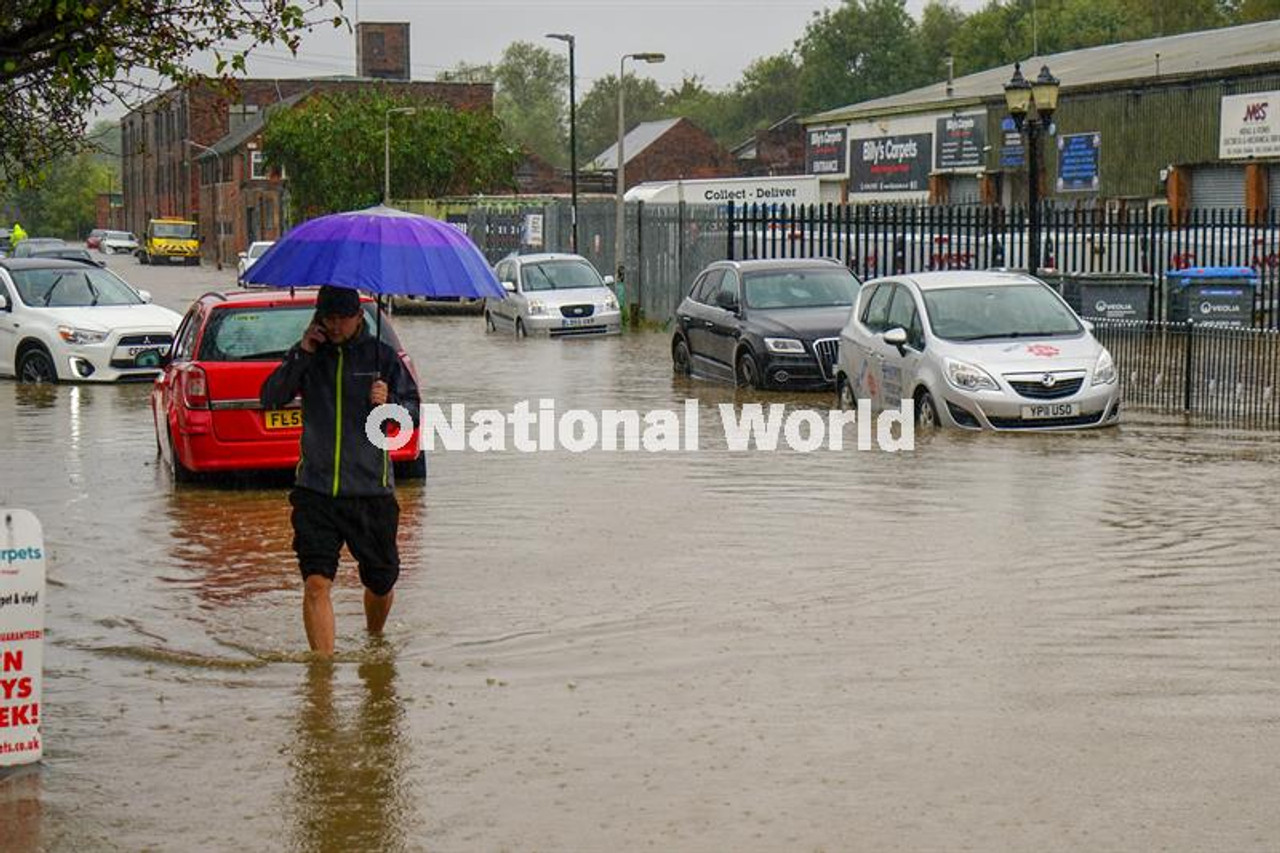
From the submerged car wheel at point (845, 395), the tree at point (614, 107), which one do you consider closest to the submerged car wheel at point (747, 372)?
the submerged car wheel at point (845, 395)

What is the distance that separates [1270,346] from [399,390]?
45.0 ft

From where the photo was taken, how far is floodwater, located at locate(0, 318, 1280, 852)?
22.5ft

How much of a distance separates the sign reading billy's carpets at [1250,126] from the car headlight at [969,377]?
31873 millimetres

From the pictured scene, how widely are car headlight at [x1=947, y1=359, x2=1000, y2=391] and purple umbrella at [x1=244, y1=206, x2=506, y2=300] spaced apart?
977 cm

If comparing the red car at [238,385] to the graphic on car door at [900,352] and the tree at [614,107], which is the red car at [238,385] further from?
the tree at [614,107]

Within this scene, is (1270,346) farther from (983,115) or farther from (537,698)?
(983,115)

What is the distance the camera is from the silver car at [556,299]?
3875 centimetres

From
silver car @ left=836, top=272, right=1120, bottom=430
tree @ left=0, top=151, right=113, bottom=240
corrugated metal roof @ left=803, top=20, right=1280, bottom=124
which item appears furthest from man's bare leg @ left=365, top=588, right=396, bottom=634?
tree @ left=0, top=151, right=113, bottom=240

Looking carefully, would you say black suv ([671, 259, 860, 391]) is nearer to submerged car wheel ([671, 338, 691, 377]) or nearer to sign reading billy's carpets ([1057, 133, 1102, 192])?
submerged car wheel ([671, 338, 691, 377])

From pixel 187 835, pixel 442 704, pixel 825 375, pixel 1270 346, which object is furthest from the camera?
pixel 825 375

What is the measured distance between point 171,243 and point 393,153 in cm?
2774

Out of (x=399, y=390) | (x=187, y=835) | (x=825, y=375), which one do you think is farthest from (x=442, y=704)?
(x=825, y=375)

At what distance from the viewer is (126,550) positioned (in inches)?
514

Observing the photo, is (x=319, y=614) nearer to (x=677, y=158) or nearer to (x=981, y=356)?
(x=981, y=356)
